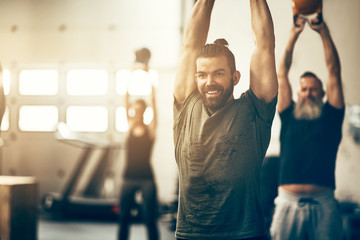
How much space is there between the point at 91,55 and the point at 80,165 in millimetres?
1913

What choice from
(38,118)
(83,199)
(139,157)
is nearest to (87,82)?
(38,118)

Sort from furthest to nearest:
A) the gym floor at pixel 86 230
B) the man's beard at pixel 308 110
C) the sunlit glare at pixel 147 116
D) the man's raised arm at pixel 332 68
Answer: the gym floor at pixel 86 230
the sunlit glare at pixel 147 116
the man's beard at pixel 308 110
the man's raised arm at pixel 332 68

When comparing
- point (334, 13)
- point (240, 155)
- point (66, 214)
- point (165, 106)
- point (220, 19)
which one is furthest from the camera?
point (165, 106)

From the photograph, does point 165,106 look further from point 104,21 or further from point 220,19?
point 220,19

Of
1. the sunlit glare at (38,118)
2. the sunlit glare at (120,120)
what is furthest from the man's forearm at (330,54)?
the sunlit glare at (38,118)

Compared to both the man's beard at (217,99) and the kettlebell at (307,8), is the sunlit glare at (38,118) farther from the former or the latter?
the man's beard at (217,99)

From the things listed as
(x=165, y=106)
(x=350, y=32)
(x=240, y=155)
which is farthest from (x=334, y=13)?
(x=165, y=106)

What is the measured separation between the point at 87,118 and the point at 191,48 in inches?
219

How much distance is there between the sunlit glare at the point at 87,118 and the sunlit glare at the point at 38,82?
1.54ft

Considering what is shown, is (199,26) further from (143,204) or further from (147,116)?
(147,116)

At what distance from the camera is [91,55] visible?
22.1 feet

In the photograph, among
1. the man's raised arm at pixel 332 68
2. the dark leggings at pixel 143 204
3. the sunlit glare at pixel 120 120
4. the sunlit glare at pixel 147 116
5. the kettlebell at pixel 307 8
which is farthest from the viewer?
the sunlit glare at pixel 120 120

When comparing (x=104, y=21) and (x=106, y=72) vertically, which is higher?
(x=104, y=21)

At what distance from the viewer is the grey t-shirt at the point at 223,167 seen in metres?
1.28
